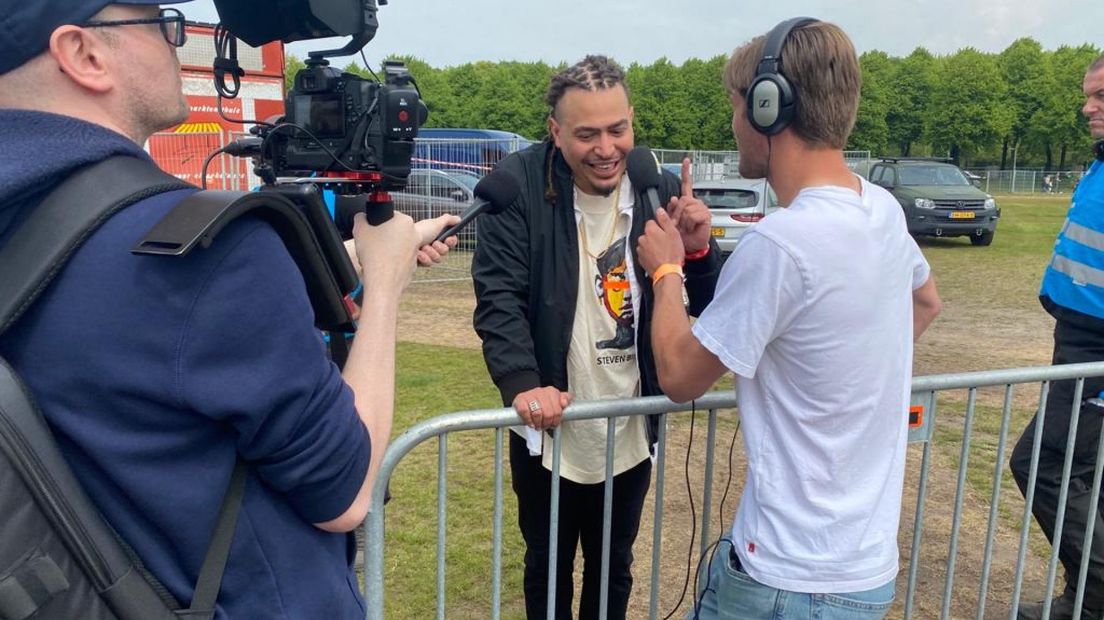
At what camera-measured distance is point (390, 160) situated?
169 cm

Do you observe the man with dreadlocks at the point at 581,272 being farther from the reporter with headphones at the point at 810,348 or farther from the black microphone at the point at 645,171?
the reporter with headphones at the point at 810,348


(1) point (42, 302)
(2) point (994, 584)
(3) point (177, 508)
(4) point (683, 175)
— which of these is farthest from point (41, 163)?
(2) point (994, 584)

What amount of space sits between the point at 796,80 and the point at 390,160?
2.87 feet

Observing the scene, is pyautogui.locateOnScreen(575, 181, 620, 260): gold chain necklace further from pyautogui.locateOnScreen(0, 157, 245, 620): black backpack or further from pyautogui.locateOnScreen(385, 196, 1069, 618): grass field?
pyautogui.locateOnScreen(0, 157, 245, 620): black backpack

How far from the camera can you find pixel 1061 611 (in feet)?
11.4

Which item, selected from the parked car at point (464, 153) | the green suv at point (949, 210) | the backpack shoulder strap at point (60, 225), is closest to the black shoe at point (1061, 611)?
the backpack shoulder strap at point (60, 225)

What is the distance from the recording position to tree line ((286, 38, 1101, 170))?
56062mm

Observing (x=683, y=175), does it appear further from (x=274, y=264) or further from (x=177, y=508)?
(x=177, y=508)

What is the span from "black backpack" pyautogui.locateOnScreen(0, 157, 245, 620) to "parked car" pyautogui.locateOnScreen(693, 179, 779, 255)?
38.4ft

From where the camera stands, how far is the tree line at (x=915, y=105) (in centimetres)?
5606

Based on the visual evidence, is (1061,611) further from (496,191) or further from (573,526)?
(496,191)

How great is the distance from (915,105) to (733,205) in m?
51.8

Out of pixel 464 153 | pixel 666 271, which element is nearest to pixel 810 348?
pixel 666 271

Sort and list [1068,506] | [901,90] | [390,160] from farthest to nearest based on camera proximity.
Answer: [901,90]
[1068,506]
[390,160]
